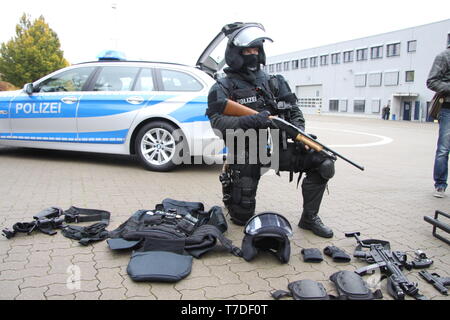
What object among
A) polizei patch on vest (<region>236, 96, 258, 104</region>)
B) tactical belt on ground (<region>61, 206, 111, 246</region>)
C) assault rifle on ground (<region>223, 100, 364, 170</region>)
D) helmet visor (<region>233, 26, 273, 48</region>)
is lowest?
tactical belt on ground (<region>61, 206, 111, 246</region>)

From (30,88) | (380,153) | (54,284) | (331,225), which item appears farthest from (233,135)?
(380,153)

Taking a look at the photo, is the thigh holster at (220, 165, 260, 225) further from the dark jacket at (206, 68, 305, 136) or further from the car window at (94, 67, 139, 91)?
the car window at (94, 67, 139, 91)

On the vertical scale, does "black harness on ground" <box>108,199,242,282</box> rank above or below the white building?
below

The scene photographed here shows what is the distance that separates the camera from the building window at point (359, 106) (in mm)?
42469

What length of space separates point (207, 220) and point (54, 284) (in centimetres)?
144

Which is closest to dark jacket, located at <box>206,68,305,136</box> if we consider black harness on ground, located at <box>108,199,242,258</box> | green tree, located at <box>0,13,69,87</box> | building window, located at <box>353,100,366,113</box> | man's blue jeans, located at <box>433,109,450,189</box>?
black harness on ground, located at <box>108,199,242,258</box>

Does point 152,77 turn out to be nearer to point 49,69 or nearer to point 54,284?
point 54,284

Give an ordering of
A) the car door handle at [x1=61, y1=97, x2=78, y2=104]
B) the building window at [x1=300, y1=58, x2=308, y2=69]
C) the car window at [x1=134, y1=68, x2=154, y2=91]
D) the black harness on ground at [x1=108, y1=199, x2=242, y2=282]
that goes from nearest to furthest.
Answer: the black harness on ground at [x1=108, y1=199, x2=242, y2=282]
the car window at [x1=134, y1=68, x2=154, y2=91]
the car door handle at [x1=61, y1=97, x2=78, y2=104]
the building window at [x1=300, y1=58, x2=308, y2=69]

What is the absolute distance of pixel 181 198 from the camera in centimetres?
445

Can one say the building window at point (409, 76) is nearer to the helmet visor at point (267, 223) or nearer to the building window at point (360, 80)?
the building window at point (360, 80)

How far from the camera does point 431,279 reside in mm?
2500

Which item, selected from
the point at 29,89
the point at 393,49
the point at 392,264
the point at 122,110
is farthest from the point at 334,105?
the point at 392,264

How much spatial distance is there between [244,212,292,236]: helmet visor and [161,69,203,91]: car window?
3.26 m

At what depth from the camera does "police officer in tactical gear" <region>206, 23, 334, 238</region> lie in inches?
133
